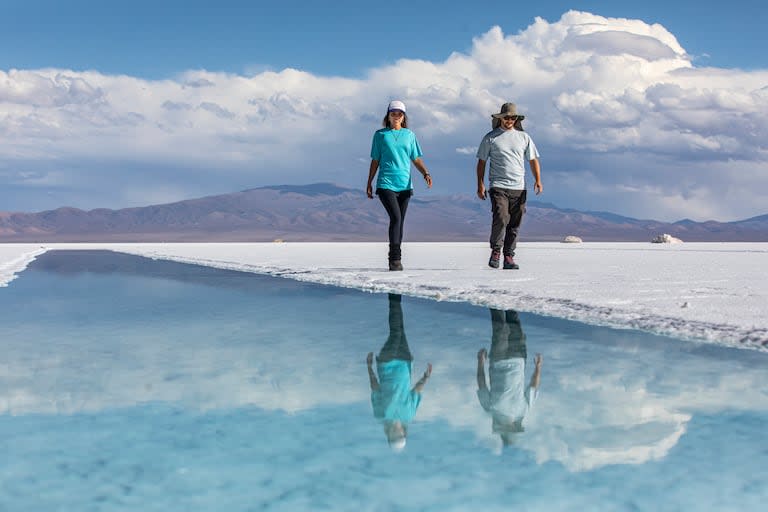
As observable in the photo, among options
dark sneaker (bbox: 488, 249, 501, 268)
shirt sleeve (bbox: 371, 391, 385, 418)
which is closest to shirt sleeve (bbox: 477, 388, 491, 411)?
shirt sleeve (bbox: 371, 391, 385, 418)

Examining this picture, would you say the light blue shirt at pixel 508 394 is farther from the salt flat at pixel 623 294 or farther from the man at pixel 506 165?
the man at pixel 506 165

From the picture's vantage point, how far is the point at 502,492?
1647mm

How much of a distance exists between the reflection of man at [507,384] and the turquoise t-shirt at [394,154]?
17.2 feet

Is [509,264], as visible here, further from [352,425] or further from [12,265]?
[12,265]

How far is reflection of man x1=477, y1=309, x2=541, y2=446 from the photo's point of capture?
2.26 meters

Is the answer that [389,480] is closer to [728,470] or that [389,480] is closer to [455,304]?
[728,470]

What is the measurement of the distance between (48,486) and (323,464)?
2.05 feet

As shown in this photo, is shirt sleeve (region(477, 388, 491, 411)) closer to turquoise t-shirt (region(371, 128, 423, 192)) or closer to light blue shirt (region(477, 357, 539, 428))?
light blue shirt (region(477, 357, 539, 428))

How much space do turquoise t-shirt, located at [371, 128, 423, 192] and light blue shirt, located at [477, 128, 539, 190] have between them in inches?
34.1

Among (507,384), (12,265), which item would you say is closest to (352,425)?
(507,384)

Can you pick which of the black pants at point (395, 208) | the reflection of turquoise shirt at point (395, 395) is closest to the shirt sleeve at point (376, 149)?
the black pants at point (395, 208)

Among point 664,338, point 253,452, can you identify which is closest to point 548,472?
point 253,452

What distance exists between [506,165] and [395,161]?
1.36 meters

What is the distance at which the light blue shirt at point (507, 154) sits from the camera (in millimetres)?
9281
